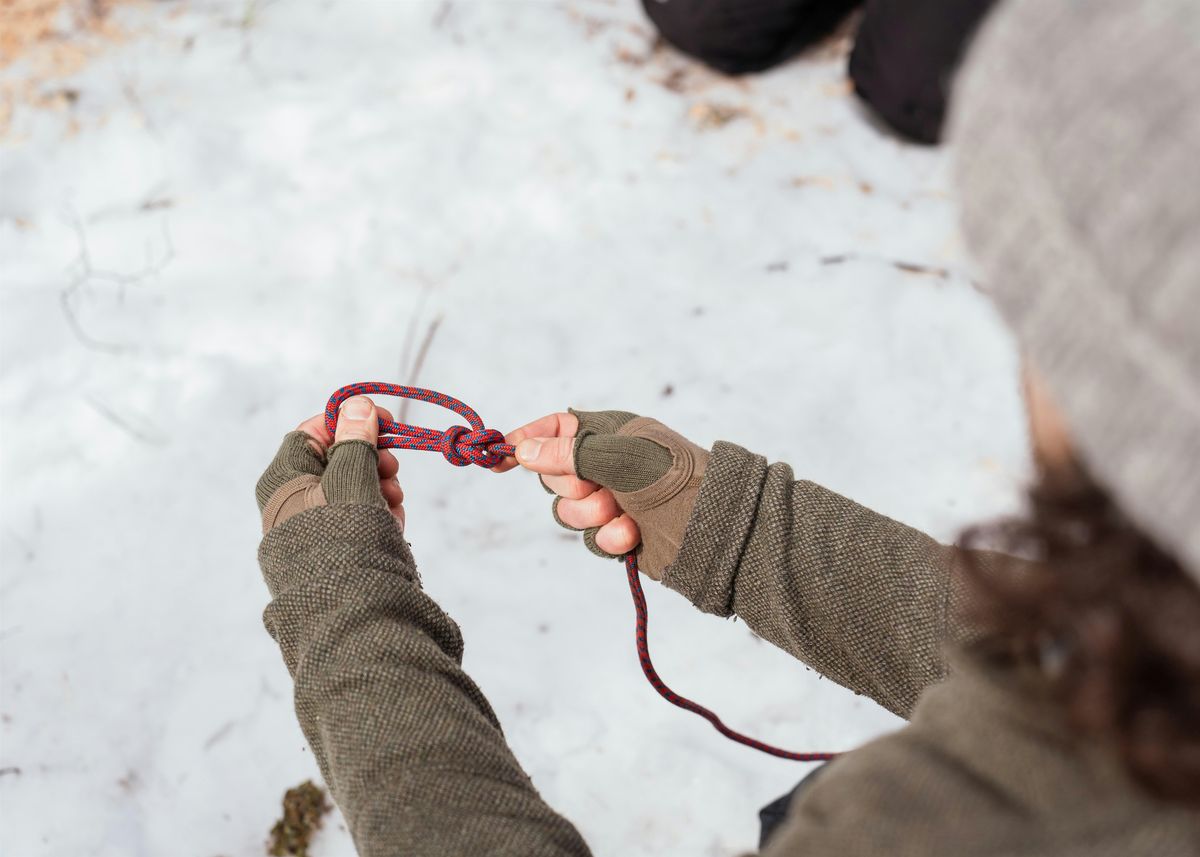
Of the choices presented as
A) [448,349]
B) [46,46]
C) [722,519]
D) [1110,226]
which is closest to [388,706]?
[722,519]

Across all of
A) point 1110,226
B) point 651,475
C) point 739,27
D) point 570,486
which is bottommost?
point 570,486

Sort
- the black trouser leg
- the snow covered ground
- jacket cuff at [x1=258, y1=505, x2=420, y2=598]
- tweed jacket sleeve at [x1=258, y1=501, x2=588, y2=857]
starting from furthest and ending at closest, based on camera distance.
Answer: the black trouser leg → the snow covered ground → jacket cuff at [x1=258, y1=505, x2=420, y2=598] → tweed jacket sleeve at [x1=258, y1=501, x2=588, y2=857]

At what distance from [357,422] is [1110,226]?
1107mm

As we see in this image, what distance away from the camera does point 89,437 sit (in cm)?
183

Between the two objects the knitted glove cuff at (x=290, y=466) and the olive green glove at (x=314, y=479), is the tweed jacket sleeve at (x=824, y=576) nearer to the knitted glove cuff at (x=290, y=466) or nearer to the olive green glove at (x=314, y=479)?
the olive green glove at (x=314, y=479)

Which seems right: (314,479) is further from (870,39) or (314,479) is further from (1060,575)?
(870,39)

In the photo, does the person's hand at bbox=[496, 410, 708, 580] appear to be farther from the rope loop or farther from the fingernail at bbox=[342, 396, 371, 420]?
the fingernail at bbox=[342, 396, 371, 420]

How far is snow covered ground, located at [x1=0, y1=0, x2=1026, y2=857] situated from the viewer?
1596mm

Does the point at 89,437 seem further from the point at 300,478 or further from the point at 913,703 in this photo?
the point at 913,703

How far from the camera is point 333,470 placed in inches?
49.4

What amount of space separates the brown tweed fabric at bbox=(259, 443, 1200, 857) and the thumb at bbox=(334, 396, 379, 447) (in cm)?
6

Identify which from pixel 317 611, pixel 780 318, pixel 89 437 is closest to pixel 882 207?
pixel 780 318

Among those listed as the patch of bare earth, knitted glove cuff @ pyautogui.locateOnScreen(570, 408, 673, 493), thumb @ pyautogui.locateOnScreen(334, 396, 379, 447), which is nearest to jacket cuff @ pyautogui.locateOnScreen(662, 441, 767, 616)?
knitted glove cuff @ pyautogui.locateOnScreen(570, 408, 673, 493)

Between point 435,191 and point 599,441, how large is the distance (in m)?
1.11
